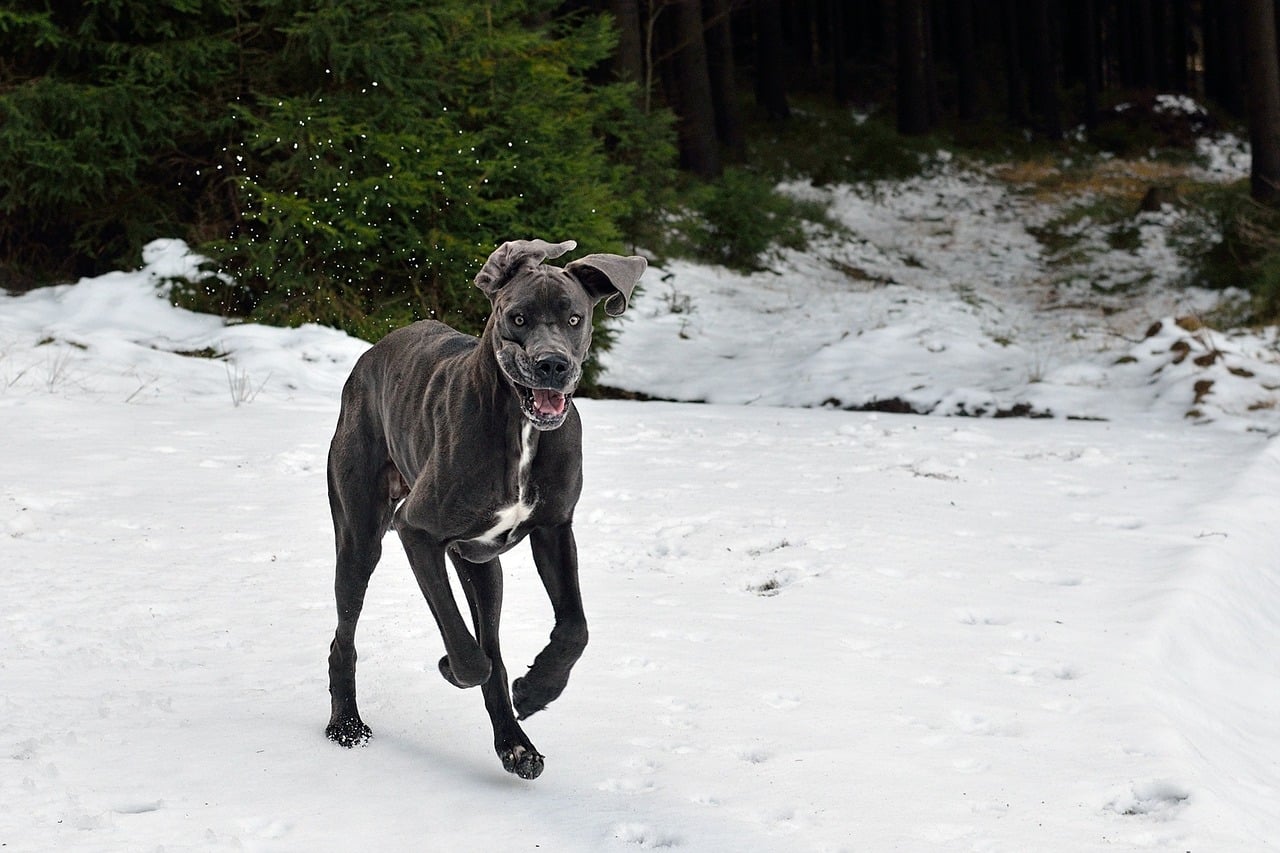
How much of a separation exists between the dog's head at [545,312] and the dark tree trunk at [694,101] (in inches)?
747

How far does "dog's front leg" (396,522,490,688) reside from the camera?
4000 millimetres

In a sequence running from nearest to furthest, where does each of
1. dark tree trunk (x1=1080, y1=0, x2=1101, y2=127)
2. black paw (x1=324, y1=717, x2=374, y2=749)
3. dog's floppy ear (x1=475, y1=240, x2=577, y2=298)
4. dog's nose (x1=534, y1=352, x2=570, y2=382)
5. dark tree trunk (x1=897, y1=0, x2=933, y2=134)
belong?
1. dog's nose (x1=534, y1=352, x2=570, y2=382)
2. dog's floppy ear (x1=475, y1=240, x2=577, y2=298)
3. black paw (x1=324, y1=717, x2=374, y2=749)
4. dark tree trunk (x1=897, y1=0, x2=933, y2=134)
5. dark tree trunk (x1=1080, y1=0, x2=1101, y2=127)

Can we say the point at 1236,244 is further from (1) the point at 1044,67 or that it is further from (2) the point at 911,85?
(1) the point at 1044,67

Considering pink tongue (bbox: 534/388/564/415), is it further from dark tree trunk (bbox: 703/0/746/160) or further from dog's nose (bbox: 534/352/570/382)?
dark tree trunk (bbox: 703/0/746/160)

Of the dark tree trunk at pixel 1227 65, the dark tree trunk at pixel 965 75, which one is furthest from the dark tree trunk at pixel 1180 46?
the dark tree trunk at pixel 965 75

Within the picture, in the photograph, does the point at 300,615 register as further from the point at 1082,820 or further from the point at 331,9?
the point at 331,9

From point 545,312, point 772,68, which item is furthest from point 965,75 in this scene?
point 545,312

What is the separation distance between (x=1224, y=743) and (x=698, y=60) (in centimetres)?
1973

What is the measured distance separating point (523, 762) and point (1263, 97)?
1868cm

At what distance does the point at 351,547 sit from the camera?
450 cm

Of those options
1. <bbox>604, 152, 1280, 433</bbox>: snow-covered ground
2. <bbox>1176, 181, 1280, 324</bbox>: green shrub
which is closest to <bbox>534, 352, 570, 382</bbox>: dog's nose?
Result: <bbox>604, 152, 1280, 433</bbox>: snow-covered ground

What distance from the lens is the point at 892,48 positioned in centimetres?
4453

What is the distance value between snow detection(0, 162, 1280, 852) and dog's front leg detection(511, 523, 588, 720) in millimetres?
340

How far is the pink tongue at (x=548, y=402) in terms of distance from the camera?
3.71 metres
